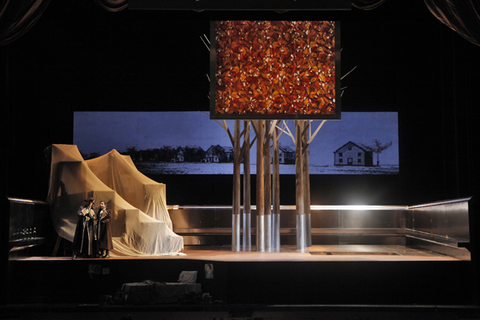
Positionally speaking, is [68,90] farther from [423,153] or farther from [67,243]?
[423,153]

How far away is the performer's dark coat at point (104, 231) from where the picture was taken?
278 inches

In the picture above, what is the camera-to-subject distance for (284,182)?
33.3ft

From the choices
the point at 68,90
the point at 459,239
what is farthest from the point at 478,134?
the point at 68,90

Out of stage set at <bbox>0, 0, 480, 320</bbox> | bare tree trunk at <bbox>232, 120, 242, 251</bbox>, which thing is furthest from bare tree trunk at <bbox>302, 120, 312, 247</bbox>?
bare tree trunk at <bbox>232, 120, 242, 251</bbox>

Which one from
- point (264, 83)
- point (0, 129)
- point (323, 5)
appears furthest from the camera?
point (264, 83)

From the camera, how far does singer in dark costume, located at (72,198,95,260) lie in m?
6.97

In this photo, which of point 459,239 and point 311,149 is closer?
point 459,239

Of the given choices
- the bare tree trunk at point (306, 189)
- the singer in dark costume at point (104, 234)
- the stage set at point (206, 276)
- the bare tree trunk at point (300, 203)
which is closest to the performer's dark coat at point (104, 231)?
the singer in dark costume at point (104, 234)

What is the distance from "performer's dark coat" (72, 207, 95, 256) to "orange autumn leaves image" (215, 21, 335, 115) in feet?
8.01

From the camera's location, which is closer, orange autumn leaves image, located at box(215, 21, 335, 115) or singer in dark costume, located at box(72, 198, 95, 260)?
singer in dark costume, located at box(72, 198, 95, 260)

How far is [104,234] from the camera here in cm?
707

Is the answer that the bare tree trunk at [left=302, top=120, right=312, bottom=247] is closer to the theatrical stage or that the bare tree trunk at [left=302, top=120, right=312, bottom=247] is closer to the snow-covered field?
the theatrical stage

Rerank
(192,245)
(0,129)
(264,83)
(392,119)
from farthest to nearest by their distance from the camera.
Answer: (392,119), (192,245), (264,83), (0,129)

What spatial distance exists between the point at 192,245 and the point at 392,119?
4811mm
